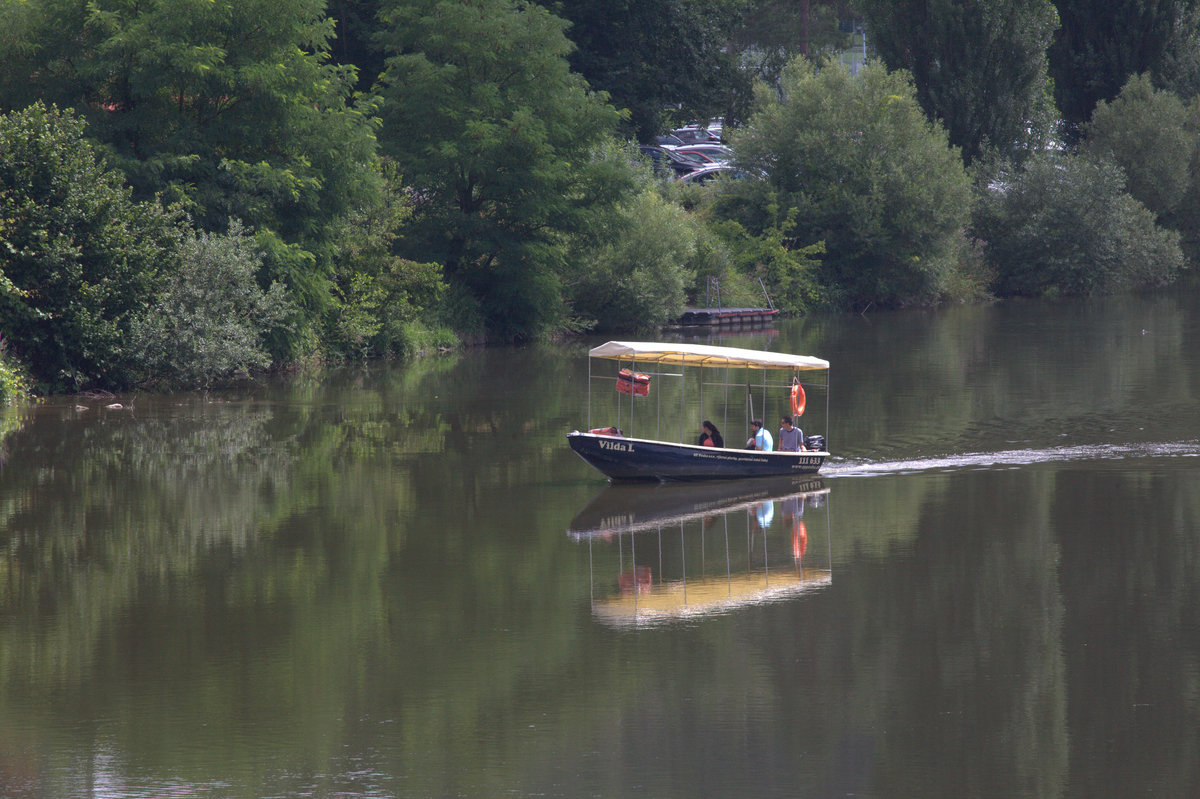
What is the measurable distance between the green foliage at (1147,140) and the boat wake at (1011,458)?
5164 centimetres

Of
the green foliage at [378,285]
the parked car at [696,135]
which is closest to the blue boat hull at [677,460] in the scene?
the green foliage at [378,285]

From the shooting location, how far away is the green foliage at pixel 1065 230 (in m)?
74.3

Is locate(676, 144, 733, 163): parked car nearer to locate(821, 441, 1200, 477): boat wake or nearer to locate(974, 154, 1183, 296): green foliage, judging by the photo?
locate(974, 154, 1183, 296): green foliage

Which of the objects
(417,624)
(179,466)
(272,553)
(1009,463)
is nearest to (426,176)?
(179,466)

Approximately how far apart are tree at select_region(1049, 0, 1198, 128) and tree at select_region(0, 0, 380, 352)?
52.1 m

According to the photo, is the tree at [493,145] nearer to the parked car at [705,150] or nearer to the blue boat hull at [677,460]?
the blue boat hull at [677,460]

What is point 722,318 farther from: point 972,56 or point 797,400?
point 797,400

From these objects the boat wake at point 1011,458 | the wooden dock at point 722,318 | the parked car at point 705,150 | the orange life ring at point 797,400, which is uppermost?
the parked car at point 705,150

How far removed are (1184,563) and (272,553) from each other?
13.7 m

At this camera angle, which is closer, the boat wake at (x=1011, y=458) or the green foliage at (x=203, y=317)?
the boat wake at (x=1011, y=458)

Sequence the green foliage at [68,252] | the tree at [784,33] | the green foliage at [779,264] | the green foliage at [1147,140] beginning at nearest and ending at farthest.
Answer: the green foliage at [68,252]
the green foliage at [779,264]
the green foliage at [1147,140]
the tree at [784,33]

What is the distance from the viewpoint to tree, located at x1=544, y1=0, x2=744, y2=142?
7388 cm

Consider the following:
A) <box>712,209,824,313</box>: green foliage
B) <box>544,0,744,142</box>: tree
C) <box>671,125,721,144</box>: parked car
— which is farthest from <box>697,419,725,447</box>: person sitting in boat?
<box>671,125,721,144</box>: parked car

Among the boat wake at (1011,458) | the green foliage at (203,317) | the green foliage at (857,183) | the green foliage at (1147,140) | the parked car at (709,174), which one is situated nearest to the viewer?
the boat wake at (1011,458)
